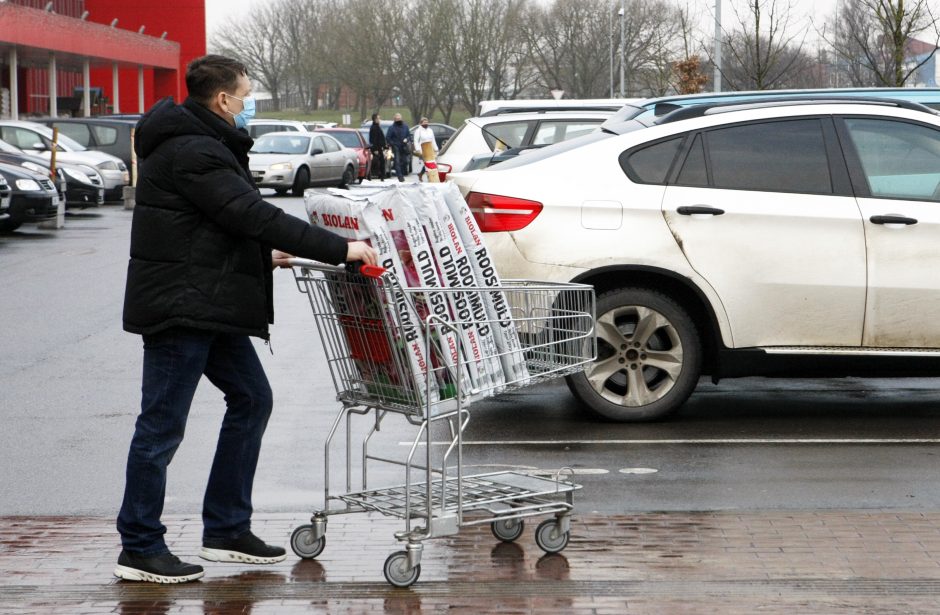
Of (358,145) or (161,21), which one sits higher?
(161,21)

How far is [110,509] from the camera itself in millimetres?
6281

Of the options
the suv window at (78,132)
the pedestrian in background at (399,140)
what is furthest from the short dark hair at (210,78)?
the pedestrian in background at (399,140)

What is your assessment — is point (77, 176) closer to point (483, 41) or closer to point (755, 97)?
point (755, 97)

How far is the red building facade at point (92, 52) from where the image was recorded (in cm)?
4456

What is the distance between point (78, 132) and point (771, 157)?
2679 centimetres

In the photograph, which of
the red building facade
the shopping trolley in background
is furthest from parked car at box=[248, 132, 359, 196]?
the shopping trolley in background

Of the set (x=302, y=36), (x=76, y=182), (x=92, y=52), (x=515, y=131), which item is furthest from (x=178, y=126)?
(x=302, y=36)

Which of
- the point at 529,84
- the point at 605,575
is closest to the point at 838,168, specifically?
the point at 605,575

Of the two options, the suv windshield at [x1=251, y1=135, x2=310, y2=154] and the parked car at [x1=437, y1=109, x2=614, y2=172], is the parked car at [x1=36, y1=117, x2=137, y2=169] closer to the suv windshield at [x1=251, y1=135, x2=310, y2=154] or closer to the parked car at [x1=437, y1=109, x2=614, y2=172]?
the suv windshield at [x1=251, y1=135, x2=310, y2=154]

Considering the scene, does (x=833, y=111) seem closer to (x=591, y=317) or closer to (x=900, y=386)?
(x=900, y=386)

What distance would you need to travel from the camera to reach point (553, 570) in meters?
5.25

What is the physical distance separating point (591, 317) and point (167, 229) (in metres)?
1.67

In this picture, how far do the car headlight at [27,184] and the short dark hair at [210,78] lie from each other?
56.8 feet

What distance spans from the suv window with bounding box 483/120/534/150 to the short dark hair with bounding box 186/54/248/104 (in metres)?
13.3
